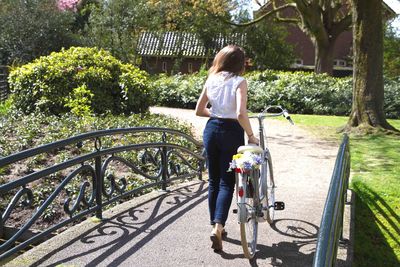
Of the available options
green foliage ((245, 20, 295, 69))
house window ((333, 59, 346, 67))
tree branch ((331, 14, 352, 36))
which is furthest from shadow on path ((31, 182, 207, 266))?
house window ((333, 59, 346, 67))

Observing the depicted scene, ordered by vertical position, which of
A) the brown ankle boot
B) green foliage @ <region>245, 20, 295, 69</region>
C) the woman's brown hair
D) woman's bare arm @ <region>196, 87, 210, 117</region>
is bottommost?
the brown ankle boot

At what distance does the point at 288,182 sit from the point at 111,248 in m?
4.34

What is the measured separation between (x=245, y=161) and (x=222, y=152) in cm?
37

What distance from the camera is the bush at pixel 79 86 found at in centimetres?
1208

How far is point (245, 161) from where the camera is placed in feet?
13.0

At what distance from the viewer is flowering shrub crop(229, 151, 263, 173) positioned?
3.97 metres

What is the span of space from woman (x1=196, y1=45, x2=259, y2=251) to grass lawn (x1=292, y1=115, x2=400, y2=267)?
1.96m

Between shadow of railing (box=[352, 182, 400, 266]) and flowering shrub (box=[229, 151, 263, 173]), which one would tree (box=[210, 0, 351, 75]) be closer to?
shadow of railing (box=[352, 182, 400, 266])

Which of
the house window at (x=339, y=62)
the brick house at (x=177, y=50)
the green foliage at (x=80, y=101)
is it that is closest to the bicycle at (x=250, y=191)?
the green foliage at (x=80, y=101)

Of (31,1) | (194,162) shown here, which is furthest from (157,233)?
(31,1)

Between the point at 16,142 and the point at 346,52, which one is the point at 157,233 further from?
the point at 346,52

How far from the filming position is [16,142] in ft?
30.5

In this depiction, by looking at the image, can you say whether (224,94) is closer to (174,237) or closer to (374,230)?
(174,237)

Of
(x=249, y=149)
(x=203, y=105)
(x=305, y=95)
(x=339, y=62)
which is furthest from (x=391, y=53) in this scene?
(x=249, y=149)
